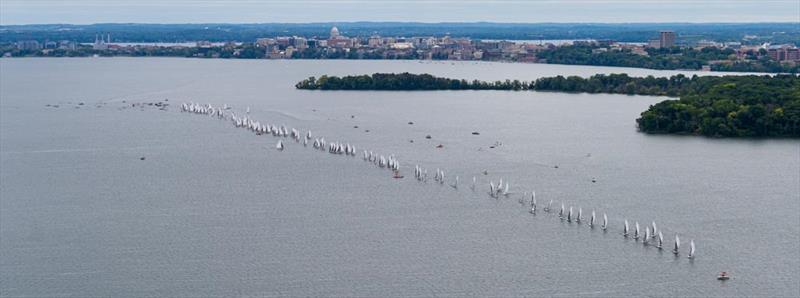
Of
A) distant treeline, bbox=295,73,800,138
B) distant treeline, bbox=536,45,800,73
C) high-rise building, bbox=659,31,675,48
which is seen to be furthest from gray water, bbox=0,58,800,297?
high-rise building, bbox=659,31,675,48

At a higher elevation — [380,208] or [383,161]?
[383,161]

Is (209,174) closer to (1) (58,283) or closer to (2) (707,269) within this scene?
(1) (58,283)

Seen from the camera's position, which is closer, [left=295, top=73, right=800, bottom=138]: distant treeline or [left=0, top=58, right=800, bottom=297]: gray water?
[left=0, top=58, right=800, bottom=297]: gray water

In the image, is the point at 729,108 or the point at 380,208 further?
the point at 729,108

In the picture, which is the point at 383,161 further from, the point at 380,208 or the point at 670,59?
the point at 670,59

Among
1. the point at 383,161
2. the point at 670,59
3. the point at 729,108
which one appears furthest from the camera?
the point at 670,59

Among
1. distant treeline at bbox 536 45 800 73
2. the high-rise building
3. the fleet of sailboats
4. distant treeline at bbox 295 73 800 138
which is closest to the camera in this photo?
the fleet of sailboats

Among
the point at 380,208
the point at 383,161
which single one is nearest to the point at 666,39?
the point at 383,161

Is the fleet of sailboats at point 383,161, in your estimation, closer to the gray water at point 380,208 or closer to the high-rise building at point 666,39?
the gray water at point 380,208

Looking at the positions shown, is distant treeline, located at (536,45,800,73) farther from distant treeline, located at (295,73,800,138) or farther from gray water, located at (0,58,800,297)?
gray water, located at (0,58,800,297)
